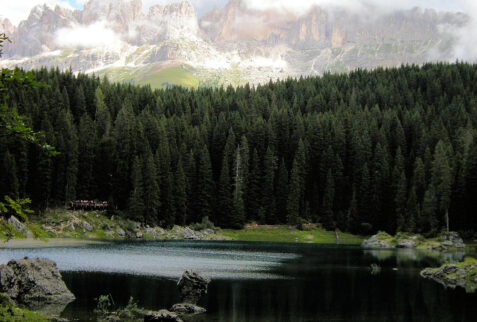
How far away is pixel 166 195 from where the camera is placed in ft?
417

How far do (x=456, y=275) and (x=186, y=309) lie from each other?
38987 millimetres

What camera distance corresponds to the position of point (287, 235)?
128m

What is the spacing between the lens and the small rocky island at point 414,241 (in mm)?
106875

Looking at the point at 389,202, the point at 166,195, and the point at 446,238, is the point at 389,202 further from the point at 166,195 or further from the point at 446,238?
the point at 166,195

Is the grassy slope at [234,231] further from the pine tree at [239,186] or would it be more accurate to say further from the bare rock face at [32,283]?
the bare rock face at [32,283]

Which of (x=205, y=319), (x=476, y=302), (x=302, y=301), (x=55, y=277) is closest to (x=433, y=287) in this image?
(x=476, y=302)

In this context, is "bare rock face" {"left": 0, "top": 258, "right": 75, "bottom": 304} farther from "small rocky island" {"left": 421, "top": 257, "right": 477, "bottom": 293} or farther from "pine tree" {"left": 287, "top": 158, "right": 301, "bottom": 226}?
"pine tree" {"left": 287, "top": 158, "right": 301, "bottom": 226}

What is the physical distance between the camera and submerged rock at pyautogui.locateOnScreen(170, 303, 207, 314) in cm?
3866

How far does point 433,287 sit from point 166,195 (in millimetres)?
81840

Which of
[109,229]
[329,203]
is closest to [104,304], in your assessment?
[109,229]

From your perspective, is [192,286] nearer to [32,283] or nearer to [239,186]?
[32,283]

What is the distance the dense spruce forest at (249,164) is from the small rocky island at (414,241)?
178 inches

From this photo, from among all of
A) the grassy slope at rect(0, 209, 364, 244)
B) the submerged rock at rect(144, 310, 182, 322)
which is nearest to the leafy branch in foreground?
the submerged rock at rect(144, 310, 182, 322)

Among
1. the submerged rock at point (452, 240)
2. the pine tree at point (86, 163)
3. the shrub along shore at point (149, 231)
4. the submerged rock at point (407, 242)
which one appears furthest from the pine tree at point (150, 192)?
the submerged rock at point (452, 240)
